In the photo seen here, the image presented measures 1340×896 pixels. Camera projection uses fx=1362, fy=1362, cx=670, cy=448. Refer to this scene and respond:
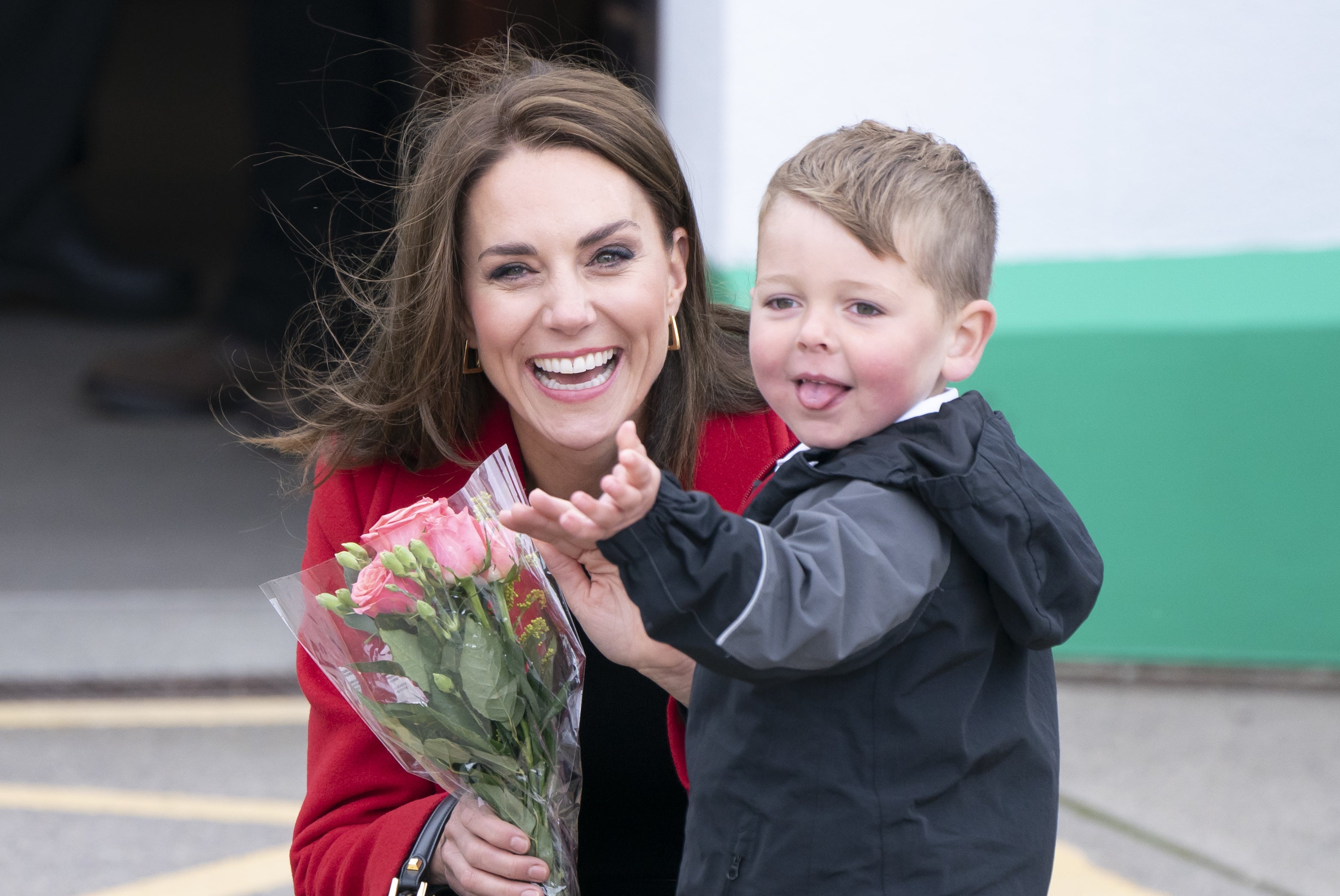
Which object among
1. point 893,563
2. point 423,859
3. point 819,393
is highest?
point 819,393

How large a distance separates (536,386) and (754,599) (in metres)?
0.86

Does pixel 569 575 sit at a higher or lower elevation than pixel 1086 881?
higher

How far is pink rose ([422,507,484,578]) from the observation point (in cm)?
147

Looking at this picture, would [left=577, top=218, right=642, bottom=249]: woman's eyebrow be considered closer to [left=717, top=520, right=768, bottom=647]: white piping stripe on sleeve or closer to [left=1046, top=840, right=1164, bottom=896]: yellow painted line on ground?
[left=717, top=520, right=768, bottom=647]: white piping stripe on sleeve

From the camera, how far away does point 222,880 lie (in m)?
3.10

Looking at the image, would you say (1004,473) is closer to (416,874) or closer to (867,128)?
(867,128)

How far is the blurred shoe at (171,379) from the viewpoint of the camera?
819cm

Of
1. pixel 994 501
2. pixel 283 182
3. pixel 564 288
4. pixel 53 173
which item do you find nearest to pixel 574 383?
pixel 564 288

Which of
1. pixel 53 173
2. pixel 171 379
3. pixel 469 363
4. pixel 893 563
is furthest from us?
pixel 53 173

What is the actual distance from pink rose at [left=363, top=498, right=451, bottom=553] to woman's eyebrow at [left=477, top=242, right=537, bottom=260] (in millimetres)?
502

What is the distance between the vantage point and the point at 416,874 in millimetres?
1749

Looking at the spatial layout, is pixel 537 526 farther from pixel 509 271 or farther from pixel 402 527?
pixel 509 271

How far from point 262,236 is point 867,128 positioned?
25.9 feet

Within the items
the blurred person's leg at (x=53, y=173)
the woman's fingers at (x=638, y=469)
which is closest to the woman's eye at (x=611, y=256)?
the woman's fingers at (x=638, y=469)
